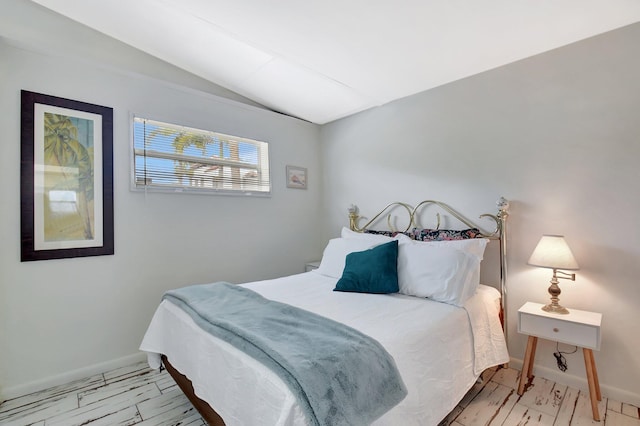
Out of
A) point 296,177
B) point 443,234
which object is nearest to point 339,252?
point 443,234

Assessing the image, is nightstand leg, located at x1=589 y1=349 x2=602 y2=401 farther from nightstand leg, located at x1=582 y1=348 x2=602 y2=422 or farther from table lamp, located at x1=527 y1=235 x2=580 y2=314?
table lamp, located at x1=527 y1=235 x2=580 y2=314

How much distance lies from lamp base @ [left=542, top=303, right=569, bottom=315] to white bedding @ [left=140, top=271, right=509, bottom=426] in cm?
31

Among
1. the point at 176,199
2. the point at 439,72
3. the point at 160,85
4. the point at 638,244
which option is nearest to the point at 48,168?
the point at 176,199

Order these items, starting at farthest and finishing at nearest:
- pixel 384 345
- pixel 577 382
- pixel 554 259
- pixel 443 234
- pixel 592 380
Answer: pixel 443 234
pixel 577 382
pixel 554 259
pixel 592 380
pixel 384 345

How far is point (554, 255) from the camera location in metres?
1.99

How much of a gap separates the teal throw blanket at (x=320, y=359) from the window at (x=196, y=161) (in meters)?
1.57

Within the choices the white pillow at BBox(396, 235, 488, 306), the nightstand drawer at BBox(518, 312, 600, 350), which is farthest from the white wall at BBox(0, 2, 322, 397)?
the nightstand drawer at BBox(518, 312, 600, 350)

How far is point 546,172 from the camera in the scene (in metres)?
2.25

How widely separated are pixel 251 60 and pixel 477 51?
6.12 feet

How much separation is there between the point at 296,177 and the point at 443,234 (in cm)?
186

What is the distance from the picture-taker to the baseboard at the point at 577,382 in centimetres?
194

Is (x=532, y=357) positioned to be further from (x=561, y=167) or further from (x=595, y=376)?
(x=561, y=167)

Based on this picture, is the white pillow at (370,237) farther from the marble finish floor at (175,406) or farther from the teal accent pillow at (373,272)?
the marble finish floor at (175,406)

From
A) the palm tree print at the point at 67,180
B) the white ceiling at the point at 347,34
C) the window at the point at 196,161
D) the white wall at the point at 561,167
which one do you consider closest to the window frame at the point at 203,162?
the window at the point at 196,161
